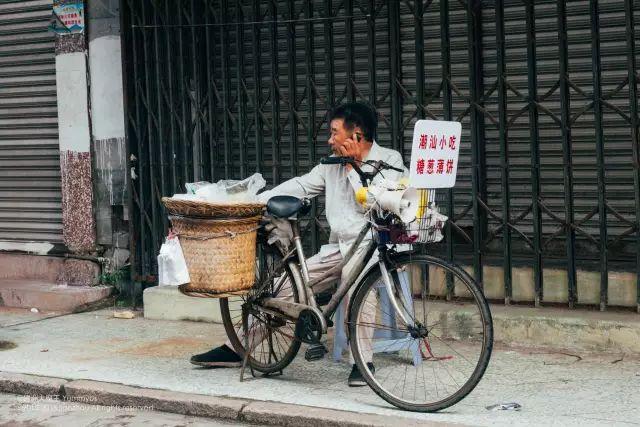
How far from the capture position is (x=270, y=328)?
6754mm

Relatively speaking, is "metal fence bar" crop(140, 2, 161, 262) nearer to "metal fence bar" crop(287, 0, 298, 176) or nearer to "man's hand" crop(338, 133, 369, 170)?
"metal fence bar" crop(287, 0, 298, 176)

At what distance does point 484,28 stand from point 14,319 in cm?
482

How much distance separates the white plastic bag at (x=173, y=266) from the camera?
6.27 m

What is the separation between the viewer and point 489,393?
20.4ft

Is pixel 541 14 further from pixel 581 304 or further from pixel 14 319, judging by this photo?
pixel 14 319

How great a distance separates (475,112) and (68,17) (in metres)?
4.10

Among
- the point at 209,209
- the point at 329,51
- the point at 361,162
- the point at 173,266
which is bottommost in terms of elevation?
the point at 173,266

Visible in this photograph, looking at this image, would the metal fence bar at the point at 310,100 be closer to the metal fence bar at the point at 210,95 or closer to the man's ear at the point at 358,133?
the metal fence bar at the point at 210,95

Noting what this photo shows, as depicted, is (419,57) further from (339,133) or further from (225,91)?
(225,91)

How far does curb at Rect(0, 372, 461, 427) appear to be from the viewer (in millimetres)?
5750

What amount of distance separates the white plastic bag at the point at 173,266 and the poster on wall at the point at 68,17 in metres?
3.94

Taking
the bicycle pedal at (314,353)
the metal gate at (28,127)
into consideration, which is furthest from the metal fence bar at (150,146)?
the bicycle pedal at (314,353)

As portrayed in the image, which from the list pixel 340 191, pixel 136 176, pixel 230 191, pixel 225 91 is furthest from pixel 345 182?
pixel 136 176

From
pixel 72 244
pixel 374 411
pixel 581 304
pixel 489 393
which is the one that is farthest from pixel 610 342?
pixel 72 244
